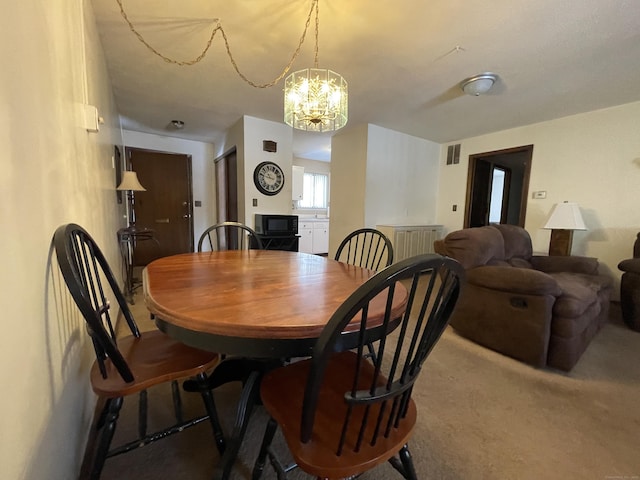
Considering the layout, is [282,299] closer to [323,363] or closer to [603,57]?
[323,363]

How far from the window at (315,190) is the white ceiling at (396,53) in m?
3.02

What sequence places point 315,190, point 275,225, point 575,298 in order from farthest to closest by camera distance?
point 315,190 < point 275,225 < point 575,298

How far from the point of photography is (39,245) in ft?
2.57

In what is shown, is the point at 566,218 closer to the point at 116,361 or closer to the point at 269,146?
the point at 269,146

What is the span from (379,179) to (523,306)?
2664 mm

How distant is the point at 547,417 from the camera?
1407mm

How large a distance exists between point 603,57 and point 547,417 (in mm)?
2663

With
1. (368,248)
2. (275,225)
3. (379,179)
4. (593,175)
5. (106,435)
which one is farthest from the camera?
(379,179)

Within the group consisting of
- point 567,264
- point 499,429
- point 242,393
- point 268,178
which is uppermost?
point 268,178

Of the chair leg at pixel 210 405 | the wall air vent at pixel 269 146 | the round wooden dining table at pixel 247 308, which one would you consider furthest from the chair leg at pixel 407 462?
the wall air vent at pixel 269 146

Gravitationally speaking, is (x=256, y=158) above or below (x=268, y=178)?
above

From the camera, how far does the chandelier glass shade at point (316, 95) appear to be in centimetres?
167

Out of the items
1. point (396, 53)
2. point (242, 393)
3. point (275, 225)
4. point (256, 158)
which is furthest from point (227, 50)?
point (242, 393)

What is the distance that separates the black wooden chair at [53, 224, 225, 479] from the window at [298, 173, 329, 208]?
535 centimetres
